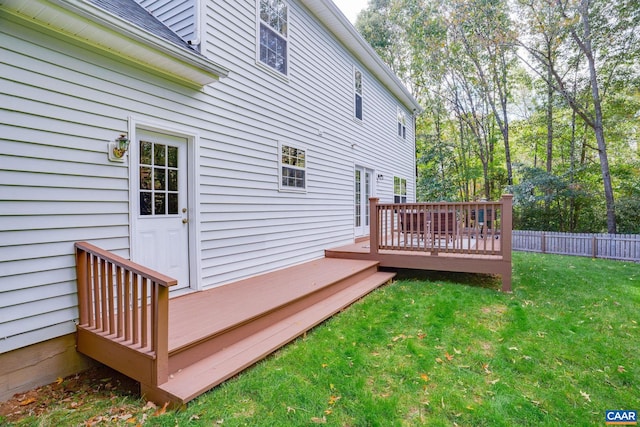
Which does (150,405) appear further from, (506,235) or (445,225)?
(506,235)

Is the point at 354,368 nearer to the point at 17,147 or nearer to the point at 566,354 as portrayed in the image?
the point at 566,354

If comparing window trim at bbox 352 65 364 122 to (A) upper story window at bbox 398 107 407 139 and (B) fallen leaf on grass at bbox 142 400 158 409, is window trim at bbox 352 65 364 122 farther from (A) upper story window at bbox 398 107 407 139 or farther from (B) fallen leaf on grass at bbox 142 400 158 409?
(B) fallen leaf on grass at bbox 142 400 158 409

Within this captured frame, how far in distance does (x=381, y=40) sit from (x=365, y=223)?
1201 centimetres

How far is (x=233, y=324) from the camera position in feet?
9.64

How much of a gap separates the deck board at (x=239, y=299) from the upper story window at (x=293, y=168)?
1.57 metres

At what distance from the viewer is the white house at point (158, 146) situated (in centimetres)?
257

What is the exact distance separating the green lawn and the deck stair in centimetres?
12

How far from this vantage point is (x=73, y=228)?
2883mm

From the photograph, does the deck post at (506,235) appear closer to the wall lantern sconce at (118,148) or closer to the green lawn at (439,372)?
the green lawn at (439,372)

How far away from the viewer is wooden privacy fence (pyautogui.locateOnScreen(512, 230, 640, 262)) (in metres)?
8.61

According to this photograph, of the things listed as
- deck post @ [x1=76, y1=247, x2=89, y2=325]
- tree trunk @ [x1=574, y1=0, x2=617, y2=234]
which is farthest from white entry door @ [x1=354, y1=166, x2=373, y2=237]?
tree trunk @ [x1=574, y1=0, x2=617, y2=234]

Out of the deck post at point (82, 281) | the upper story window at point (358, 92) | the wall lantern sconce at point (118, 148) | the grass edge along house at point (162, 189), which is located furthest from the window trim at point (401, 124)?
the deck post at point (82, 281)

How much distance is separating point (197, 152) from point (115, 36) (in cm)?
147

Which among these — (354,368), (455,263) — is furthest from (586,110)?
(354,368)
